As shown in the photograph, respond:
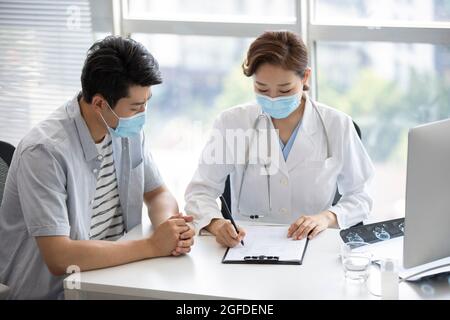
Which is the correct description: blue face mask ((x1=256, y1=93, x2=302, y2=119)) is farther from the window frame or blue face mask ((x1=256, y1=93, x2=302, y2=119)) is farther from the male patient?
the window frame

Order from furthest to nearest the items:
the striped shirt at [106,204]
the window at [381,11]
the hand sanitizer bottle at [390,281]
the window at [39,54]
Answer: the window at [39,54], the window at [381,11], the striped shirt at [106,204], the hand sanitizer bottle at [390,281]

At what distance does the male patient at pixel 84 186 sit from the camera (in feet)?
6.61

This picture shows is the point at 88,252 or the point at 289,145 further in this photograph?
the point at 289,145

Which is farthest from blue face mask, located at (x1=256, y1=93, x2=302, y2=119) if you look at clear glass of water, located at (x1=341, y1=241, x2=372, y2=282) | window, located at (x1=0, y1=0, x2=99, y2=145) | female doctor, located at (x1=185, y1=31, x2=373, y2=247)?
window, located at (x1=0, y1=0, x2=99, y2=145)

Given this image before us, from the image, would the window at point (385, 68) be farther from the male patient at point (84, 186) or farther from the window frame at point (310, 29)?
the male patient at point (84, 186)

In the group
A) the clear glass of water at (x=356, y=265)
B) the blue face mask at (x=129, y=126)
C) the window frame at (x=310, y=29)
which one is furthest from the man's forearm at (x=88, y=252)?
the window frame at (x=310, y=29)

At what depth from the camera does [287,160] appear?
2488 millimetres

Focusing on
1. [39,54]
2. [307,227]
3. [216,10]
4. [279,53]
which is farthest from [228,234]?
[39,54]

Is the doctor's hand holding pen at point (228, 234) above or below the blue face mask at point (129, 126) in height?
below

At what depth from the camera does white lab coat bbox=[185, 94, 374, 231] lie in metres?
2.47

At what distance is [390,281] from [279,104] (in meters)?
0.79

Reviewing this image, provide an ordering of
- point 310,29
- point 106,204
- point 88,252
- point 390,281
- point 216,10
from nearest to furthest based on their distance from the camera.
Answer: point 390,281
point 88,252
point 106,204
point 310,29
point 216,10

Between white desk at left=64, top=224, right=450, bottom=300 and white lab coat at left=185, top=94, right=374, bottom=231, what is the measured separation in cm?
47

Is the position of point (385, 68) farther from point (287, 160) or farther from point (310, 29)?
point (287, 160)
